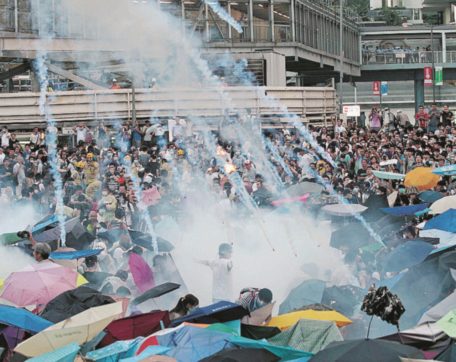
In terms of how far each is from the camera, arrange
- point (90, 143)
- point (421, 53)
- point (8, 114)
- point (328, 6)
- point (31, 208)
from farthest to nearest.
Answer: point (421, 53)
point (328, 6)
point (8, 114)
point (90, 143)
point (31, 208)

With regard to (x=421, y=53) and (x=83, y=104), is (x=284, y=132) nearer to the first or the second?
(x=83, y=104)

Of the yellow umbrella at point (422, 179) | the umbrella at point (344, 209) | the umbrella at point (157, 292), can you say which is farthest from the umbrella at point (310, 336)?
the yellow umbrella at point (422, 179)

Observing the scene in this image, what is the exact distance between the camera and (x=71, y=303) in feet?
40.3

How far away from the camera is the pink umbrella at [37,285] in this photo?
43.9 ft

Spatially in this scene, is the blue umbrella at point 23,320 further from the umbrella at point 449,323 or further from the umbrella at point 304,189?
the umbrella at point 304,189

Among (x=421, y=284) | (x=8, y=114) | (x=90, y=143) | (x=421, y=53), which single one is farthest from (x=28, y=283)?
(x=421, y=53)

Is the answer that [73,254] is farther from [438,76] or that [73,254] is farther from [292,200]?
[438,76]

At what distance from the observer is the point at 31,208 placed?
2348 cm

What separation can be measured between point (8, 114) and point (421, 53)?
2922 centimetres

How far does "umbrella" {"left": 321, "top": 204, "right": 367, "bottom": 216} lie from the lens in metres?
18.5

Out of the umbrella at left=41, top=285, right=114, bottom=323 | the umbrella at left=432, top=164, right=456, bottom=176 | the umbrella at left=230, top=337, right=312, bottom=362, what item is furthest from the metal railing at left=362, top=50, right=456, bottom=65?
the umbrella at left=230, top=337, right=312, bottom=362

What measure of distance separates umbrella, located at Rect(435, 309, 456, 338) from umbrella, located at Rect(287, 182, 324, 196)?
10.6 metres

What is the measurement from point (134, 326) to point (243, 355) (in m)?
2.02

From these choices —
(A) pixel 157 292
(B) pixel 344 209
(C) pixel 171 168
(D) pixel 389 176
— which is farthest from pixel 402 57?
(A) pixel 157 292
